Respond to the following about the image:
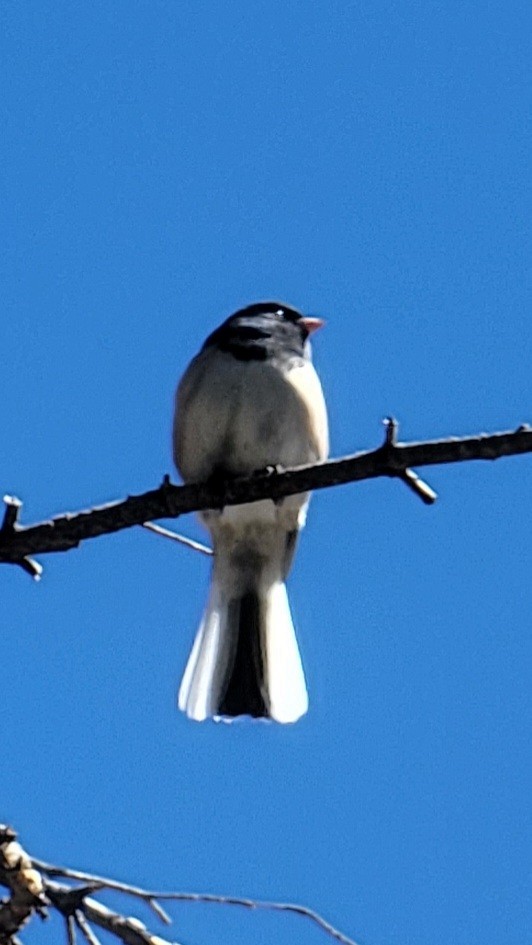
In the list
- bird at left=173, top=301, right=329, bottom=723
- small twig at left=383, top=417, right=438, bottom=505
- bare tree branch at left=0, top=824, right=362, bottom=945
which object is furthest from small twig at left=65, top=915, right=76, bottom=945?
bird at left=173, top=301, right=329, bottom=723

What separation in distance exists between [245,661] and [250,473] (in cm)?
65

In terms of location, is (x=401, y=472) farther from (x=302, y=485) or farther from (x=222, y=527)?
(x=222, y=527)

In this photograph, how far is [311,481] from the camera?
8.21ft

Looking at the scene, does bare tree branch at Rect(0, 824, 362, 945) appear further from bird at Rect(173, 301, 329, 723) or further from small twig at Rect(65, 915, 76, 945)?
bird at Rect(173, 301, 329, 723)

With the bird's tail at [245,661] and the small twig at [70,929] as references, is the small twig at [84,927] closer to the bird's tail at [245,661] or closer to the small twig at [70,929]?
the small twig at [70,929]

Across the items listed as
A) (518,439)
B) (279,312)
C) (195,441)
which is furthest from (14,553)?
(279,312)

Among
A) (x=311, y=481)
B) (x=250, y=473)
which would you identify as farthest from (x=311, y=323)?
(x=311, y=481)

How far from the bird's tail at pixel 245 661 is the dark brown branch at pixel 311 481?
5.35 feet

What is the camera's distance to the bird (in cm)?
404

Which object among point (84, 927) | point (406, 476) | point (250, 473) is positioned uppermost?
point (250, 473)

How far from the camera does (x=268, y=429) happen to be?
13.2 ft

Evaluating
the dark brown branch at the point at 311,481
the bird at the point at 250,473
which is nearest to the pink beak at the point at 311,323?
the bird at the point at 250,473

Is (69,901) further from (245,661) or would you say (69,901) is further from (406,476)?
(245,661)

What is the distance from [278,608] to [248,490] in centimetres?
176
